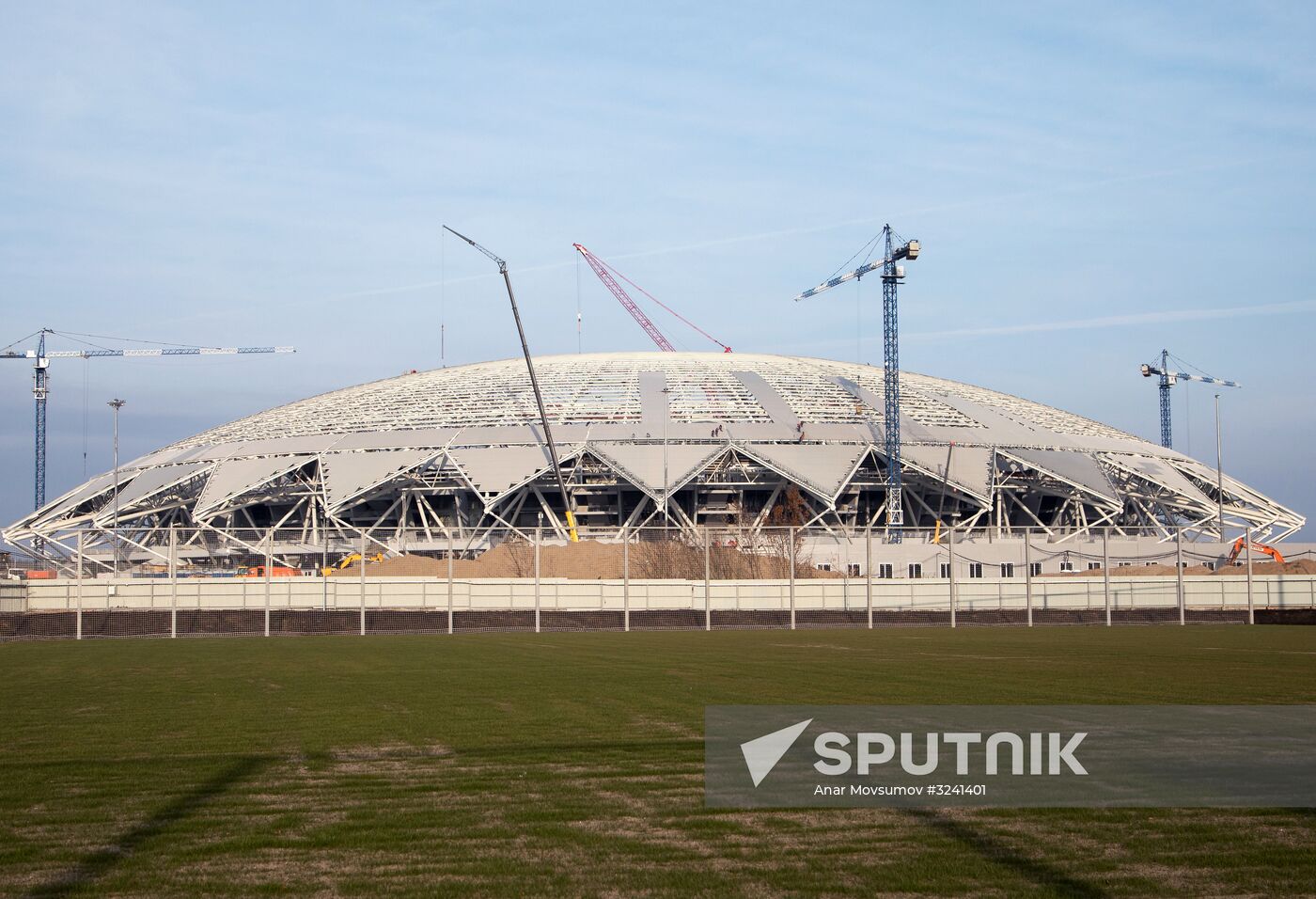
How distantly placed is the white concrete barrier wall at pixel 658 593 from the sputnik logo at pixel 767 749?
84.3 ft

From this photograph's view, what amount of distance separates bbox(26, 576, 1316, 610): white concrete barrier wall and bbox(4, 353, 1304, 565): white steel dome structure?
56.1ft

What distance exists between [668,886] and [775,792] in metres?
2.41

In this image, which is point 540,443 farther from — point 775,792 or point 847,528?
point 775,792

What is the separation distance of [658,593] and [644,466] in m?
22.3

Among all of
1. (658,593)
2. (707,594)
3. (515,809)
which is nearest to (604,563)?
(658,593)

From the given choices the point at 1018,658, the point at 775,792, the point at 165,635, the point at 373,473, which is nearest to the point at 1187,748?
the point at 775,792

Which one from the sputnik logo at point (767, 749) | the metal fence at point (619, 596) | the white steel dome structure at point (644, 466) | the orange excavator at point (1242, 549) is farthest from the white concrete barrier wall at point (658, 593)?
the sputnik logo at point (767, 749)

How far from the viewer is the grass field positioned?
257 inches

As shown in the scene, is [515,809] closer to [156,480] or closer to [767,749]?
[767,749]

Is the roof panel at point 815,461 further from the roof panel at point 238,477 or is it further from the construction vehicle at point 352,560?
the roof panel at point 238,477

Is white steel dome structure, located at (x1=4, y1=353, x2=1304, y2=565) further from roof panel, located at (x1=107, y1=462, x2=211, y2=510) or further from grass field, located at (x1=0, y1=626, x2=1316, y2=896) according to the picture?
grass field, located at (x1=0, y1=626, x2=1316, y2=896)

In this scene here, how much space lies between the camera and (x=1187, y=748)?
1030 cm

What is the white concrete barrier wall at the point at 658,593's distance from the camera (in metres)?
35.9

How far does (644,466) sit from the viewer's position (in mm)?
60938
